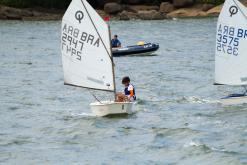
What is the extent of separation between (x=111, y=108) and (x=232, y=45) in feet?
23.2

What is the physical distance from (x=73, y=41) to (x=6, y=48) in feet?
133

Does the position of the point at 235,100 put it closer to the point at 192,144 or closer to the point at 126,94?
the point at 126,94

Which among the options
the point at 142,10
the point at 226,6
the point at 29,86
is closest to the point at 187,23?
the point at 142,10

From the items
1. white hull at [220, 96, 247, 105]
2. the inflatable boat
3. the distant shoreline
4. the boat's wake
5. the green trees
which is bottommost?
the distant shoreline

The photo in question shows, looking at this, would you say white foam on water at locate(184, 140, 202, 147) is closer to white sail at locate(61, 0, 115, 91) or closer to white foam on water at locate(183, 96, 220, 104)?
white sail at locate(61, 0, 115, 91)

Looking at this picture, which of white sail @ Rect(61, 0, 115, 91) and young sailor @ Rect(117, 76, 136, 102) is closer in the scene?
young sailor @ Rect(117, 76, 136, 102)

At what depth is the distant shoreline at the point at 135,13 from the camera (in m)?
121

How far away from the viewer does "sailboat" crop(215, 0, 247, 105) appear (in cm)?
3381

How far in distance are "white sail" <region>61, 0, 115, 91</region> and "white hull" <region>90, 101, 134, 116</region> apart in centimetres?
109

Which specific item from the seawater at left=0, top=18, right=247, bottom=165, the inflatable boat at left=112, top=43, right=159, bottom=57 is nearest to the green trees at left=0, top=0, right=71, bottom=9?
the inflatable boat at left=112, top=43, right=159, bottom=57

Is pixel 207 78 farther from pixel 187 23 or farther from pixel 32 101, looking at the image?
pixel 187 23

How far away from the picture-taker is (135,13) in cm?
12525

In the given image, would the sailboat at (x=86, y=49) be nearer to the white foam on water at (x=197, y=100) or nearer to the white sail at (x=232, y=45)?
the white sail at (x=232, y=45)

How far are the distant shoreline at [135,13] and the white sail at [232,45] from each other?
86324 millimetres
